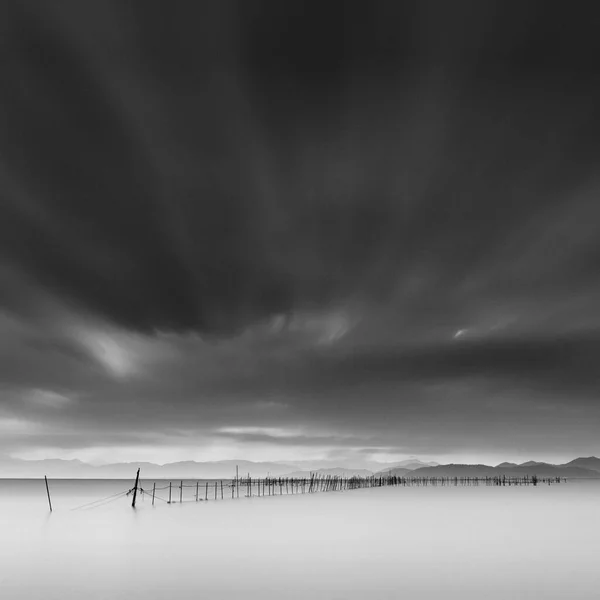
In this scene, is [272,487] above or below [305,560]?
above

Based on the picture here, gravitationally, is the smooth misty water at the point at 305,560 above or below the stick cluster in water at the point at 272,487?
below

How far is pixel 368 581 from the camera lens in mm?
15930

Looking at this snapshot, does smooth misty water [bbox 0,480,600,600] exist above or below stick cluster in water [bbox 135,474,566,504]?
below

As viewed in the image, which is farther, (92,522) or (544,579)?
(92,522)

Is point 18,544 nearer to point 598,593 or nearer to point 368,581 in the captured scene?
point 368,581

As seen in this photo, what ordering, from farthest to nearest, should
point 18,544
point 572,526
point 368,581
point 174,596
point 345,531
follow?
point 572,526, point 345,531, point 18,544, point 368,581, point 174,596

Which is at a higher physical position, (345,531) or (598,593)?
(345,531)

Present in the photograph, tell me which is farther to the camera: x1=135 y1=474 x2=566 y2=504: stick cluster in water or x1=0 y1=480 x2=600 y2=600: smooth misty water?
x1=135 y1=474 x2=566 y2=504: stick cluster in water

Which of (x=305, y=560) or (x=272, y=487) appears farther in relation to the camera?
(x=272, y=487)

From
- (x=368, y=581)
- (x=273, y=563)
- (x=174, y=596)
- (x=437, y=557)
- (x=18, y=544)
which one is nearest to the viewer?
(x=174, y=596)

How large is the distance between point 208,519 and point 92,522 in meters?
7.72

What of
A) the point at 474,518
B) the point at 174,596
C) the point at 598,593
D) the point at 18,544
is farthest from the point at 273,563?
the point at 474,518

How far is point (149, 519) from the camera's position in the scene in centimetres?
3841

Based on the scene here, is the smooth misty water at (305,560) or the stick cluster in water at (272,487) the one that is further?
the stick cluster in water at (272,487)
